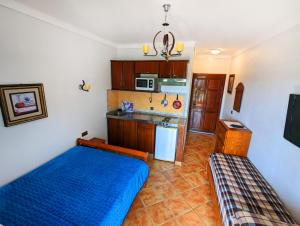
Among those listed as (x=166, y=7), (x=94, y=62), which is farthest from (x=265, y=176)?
(x=94, y=62)

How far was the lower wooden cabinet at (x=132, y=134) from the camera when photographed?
10.7ft

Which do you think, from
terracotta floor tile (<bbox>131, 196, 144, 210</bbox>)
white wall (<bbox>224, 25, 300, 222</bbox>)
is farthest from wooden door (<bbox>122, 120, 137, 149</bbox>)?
white wall (<bbox>224, 25, 300, 222</bbox>)

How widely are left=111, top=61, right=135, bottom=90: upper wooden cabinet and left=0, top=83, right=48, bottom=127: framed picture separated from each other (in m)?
1.76

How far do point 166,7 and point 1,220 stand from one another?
8.43ft

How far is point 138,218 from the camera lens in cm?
194

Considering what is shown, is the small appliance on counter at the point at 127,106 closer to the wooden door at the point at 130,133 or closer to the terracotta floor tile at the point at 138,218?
the wooden door at the point at 130,133

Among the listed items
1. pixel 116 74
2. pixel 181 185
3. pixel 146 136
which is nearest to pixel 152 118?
pixel 146 136

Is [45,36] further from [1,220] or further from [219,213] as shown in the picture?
[219,213]

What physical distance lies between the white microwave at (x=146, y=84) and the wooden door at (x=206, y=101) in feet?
7.35

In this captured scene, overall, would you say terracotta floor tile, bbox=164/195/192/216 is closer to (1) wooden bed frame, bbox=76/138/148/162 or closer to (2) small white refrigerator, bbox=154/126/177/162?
(1) wooden bed frame, bbox=76/138/148/162

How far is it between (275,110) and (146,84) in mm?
2256

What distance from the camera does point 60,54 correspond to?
2.21 meters

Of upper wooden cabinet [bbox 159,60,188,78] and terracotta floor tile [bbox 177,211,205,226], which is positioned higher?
upper wooden cabinet [bbox 159,60,188,78]

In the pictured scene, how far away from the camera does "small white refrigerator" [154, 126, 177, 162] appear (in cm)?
307
